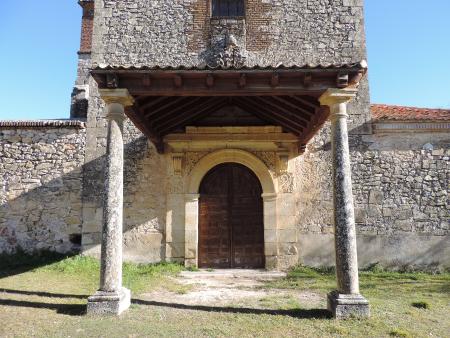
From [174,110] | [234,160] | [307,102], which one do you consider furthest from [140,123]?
[307,102]

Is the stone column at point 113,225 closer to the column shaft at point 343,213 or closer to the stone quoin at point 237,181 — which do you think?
the stone quoin at point 237,181

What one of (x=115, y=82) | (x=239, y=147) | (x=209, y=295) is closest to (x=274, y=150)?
(x=239, y=147)

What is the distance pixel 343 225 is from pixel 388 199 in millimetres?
3807

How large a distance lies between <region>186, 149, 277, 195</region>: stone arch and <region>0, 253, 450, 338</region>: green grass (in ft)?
5.88

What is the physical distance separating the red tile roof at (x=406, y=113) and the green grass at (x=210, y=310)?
3240 mm

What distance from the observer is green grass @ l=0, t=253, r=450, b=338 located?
390 cm

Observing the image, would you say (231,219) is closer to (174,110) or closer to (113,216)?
(174,110)

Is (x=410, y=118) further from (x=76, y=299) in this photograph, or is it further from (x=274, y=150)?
(x=76, y=299)

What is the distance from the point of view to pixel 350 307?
172 inches

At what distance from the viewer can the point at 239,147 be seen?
7.90 meters

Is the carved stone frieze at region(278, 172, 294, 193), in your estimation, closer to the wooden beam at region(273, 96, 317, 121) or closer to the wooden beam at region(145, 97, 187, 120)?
the wooden beam at region(273, 96, 317, 121)

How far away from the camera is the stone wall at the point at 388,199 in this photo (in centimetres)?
778

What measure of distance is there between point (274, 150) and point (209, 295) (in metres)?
3.47

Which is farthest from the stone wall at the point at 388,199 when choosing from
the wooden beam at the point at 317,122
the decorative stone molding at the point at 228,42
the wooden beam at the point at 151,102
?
the wooden beam at the point at 151,102
